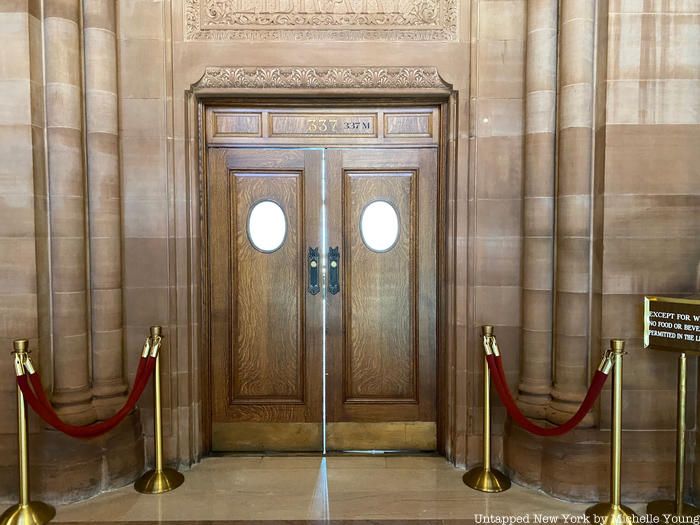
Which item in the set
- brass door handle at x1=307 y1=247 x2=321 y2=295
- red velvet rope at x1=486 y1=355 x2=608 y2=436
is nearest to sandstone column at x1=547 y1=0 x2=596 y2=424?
red velvet rope at x1=486 y1=355 x2=608 y2=436

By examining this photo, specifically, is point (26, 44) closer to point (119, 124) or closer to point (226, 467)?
point (119, 124)

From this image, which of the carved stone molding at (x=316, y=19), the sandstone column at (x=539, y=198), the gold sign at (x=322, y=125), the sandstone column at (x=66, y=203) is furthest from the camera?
the gold sign at (x=322, y=125)

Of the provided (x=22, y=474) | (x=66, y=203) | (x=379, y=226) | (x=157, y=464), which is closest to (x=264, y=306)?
(x=379, y=226)

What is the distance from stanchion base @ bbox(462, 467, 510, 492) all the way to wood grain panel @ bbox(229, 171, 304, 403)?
149cm

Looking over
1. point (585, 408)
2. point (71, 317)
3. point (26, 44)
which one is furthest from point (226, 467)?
point (26, 44)

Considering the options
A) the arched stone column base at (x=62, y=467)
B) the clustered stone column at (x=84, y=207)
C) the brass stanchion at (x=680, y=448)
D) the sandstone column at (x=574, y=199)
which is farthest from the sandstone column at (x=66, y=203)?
the brass stanchion at (x=680, y=448)

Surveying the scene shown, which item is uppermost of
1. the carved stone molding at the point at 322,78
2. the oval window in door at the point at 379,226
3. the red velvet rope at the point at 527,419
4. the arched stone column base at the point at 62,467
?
the carved stone molding at the point at 322,78

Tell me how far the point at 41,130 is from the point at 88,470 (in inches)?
94.9

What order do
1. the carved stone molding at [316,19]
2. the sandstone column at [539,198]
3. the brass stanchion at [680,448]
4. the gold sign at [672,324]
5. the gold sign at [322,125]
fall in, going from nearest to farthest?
the gold sign at [672,324]
the brass stanchion at [680,448]
the sandstone column at [539,198]
the carved stone molding at [316,19]
the gold sign at [322,125]

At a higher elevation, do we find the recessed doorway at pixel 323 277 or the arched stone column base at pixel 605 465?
the recessed doorway at pixel 323 277

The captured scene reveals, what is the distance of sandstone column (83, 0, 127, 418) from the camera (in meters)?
3.68

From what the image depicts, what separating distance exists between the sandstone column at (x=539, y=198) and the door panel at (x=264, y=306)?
5.42 feet

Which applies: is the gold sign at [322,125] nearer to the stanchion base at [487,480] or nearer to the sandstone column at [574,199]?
the sandstone column at [574,199]

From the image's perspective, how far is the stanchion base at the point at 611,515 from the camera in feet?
10.2
